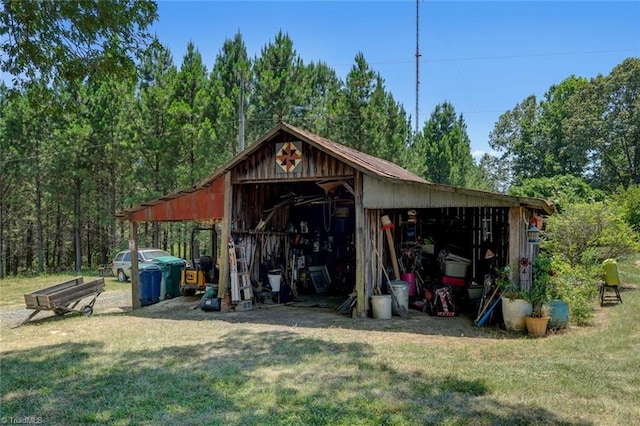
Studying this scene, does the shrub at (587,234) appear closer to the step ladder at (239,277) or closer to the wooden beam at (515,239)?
the wooden beam at (515,239)

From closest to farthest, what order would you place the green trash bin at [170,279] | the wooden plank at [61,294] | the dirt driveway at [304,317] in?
the dirt driveway at [304,317]
the wooden plank at [61,294]
the green trash bin at [170,279]

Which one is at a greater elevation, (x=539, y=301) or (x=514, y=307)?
(x=539, y=301)

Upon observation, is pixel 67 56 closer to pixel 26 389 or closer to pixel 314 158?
pixel 26 389

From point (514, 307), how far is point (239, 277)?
5740 millimetres

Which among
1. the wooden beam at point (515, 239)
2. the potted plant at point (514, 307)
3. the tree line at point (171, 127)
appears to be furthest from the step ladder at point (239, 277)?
the tree line at point (171, 127)

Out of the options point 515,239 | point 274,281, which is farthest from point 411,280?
point 274,281

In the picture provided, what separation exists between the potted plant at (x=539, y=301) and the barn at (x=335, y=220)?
46 centimetres

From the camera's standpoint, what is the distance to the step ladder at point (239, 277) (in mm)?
10078

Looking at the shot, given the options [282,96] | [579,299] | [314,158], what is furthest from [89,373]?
[282,96]

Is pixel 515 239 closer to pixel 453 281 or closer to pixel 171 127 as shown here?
pixel 453 281

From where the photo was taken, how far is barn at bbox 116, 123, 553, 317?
8.91m

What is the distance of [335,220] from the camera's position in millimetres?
13484

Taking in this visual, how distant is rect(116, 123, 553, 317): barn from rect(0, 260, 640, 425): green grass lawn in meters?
2.30

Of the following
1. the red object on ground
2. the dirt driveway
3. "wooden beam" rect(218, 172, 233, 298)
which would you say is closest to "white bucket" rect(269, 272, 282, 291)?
the dirt driveway
